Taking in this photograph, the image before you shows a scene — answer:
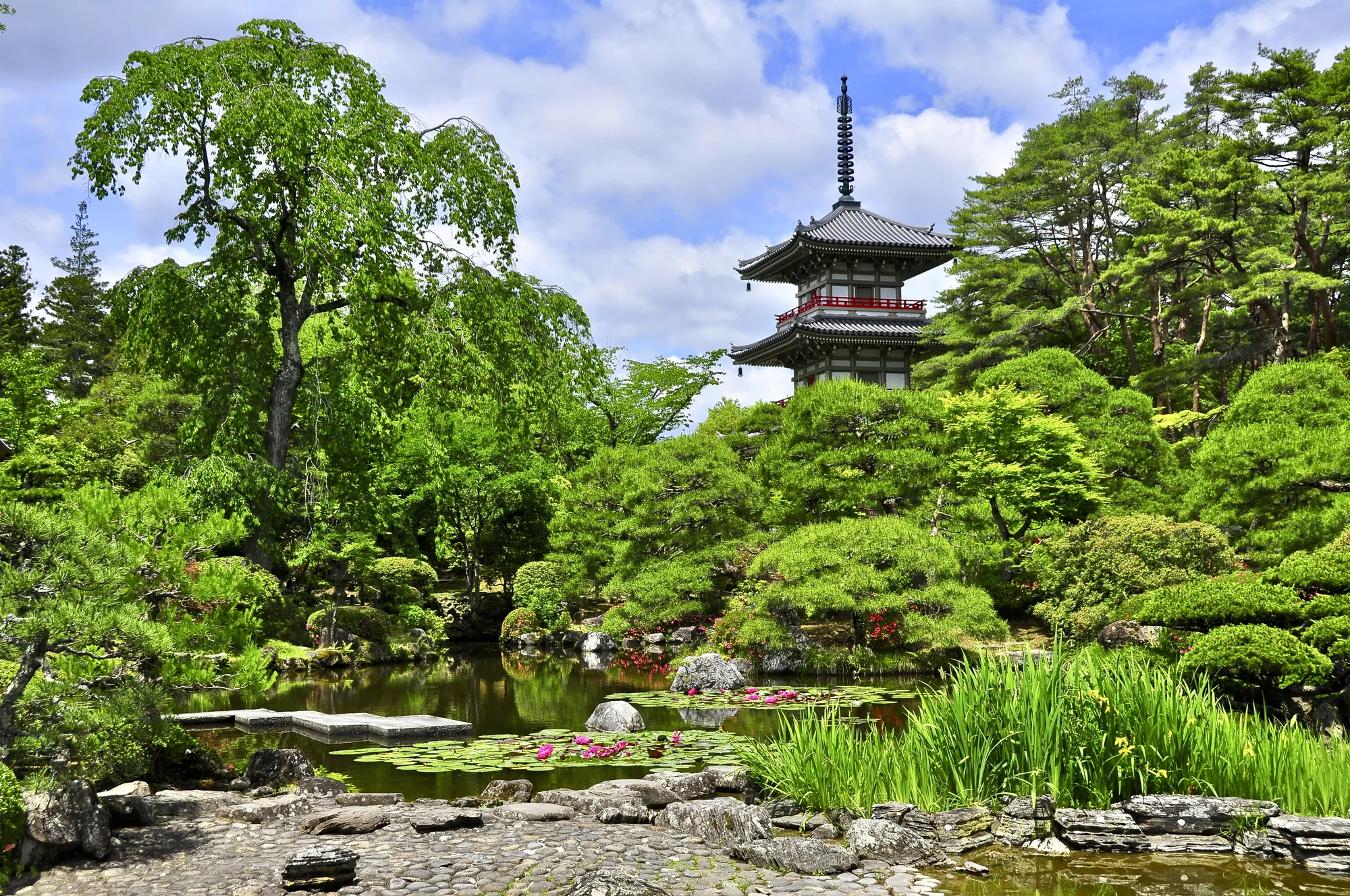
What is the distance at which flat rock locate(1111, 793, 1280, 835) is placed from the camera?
17.9 feet

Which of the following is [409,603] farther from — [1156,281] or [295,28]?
[1156,281]

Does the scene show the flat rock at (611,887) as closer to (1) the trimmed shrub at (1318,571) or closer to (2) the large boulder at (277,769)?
(2) the large boulder at (277,769)

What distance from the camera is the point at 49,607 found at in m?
4.78

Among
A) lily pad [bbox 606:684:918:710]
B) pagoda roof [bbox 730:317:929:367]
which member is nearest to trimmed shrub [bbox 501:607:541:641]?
lily pad [bbox 606:684:918:710]

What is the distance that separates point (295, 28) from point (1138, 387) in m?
20.6

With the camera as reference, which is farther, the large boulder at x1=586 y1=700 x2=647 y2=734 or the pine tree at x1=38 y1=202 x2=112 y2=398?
the pine tree at x1=38 y1=202 x2=112 y2=398

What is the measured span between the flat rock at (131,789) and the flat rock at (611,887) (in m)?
3.78

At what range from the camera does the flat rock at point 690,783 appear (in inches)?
279

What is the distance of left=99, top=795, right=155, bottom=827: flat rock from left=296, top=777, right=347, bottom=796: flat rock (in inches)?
42.1

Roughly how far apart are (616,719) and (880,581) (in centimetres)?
564

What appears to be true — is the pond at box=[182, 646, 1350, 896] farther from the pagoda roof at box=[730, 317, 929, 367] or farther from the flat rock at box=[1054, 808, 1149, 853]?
the pagoda roof at box=[730, 317, 929, 367]

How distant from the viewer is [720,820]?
5.99 m

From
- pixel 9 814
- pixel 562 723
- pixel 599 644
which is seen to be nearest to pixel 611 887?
pixel 9 814

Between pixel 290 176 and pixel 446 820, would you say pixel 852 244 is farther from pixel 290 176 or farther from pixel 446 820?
pixel 446 820
